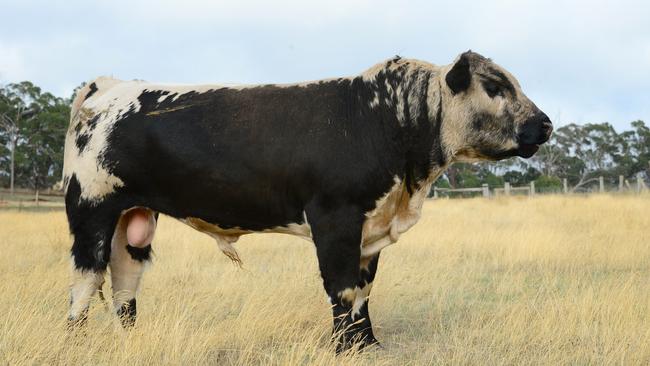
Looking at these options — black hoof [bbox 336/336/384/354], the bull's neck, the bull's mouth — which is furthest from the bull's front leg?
the bull's mouth

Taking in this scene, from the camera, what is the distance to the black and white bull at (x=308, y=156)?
4.51 m

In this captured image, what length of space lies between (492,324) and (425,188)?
4.97 ft

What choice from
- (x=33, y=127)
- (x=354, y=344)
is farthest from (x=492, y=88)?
(x=33, y=127)

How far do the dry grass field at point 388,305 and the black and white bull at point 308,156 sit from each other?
0.61m

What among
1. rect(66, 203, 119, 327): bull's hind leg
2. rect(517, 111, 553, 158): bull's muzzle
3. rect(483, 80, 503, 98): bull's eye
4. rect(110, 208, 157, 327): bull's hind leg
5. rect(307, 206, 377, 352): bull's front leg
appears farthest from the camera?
rect(110, 208, 157, 327): bull's hind leg

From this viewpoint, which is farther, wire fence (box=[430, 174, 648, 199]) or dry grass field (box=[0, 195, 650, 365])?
wire fence (box=[430, 174, 648, 199])

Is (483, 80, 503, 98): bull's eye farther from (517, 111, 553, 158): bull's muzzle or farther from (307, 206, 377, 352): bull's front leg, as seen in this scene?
(307, 206, 377, 352): bull's front leg

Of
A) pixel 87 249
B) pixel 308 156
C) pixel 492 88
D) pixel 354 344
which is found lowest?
pixel 354 344

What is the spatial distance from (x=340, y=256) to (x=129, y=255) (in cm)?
202

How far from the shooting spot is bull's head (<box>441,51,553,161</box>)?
4.63 metres

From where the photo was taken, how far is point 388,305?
21.5 ft

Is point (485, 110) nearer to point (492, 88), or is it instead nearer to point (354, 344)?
point (492, 88)

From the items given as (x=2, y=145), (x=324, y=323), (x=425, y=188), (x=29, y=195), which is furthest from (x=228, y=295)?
(x=2, y=145)

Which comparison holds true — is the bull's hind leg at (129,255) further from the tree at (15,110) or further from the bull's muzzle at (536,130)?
the tree at (15,110)
